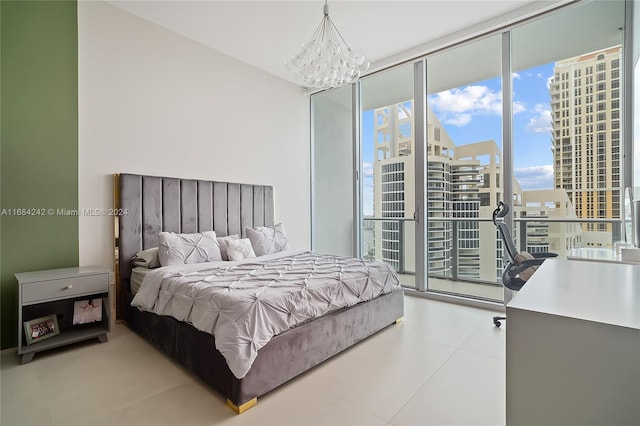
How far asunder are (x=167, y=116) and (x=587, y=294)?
3866 mm

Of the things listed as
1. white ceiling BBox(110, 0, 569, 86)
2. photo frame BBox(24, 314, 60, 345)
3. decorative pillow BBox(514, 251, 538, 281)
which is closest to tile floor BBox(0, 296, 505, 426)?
photo frame BBox(24, 314, 60, 345)

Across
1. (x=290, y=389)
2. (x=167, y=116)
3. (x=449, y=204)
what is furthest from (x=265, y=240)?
(x=449, y=204)

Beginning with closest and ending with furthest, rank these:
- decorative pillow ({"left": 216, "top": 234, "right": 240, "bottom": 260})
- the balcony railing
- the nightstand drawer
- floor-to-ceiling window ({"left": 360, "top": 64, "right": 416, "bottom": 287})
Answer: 1. the nightstand drawer
2. the balcony railing
3. decorative pillow ({"left": 216, "top": 234, "right": 240, "bottom": 260})
4. floor-to-ceiling window ({"left": 360, "top": 64, "right": 416, "bottom": 287})

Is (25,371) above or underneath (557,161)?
underneath

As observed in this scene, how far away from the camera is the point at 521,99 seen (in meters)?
3.43

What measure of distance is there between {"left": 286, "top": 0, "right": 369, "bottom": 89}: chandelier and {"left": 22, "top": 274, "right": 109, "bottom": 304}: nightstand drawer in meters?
2.47

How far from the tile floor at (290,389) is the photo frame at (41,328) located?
0.50 feet

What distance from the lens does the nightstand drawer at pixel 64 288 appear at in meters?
2.32

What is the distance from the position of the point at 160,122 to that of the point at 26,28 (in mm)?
1224

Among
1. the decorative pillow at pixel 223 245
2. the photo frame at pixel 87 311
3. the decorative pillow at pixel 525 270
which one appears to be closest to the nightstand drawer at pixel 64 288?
the photo frame at pixel 87 311

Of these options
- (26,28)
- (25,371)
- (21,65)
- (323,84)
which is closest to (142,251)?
(25,371)

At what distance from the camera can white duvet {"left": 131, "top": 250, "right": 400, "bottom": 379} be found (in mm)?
1790

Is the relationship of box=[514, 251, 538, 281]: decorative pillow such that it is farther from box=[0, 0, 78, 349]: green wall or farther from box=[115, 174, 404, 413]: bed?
box=[0, 0, 78, 349]: green wall

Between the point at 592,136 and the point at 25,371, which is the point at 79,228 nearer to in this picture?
the point at 25,371
